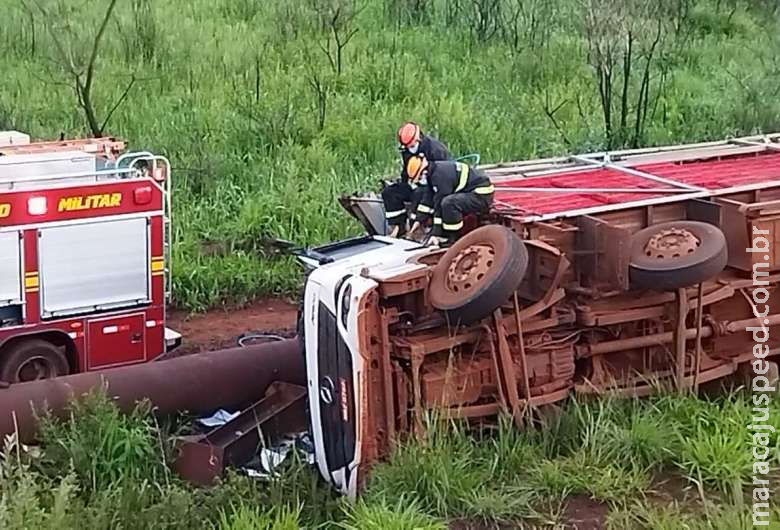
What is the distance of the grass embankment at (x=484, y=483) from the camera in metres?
6.12

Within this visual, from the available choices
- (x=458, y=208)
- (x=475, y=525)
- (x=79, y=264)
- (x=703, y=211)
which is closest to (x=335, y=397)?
(x=458, y=208)

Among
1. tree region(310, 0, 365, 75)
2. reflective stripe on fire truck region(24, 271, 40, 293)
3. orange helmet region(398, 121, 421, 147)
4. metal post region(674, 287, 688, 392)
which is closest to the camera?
metal post region(674, 287, 688, 392)

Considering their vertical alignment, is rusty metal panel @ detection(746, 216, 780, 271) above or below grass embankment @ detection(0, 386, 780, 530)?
above

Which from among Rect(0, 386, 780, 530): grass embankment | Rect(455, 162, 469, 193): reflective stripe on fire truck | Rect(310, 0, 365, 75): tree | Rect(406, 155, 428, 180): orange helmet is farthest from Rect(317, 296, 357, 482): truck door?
Rect(310, 0, 365, 75): tree

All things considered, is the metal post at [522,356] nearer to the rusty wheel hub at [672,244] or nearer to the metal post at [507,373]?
the metal post at [507,373]

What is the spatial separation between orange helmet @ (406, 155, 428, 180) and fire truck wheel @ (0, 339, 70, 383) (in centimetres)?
330

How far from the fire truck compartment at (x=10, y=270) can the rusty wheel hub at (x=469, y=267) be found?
13.6 ft

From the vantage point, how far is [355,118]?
58.7 feet

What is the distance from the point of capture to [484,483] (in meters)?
6.46

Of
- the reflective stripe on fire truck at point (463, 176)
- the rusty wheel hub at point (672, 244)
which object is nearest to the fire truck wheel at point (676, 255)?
the rusty wheel hub at point (672, 244)

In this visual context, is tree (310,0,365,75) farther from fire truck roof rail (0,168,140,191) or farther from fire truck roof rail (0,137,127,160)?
fire truck roof rail (0,168,140,191)

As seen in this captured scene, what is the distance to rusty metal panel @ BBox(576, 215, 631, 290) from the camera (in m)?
7.44

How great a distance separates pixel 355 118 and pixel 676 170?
9.06 m


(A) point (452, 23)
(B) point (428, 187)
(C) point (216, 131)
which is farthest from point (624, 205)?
(A) point (452, 23)
